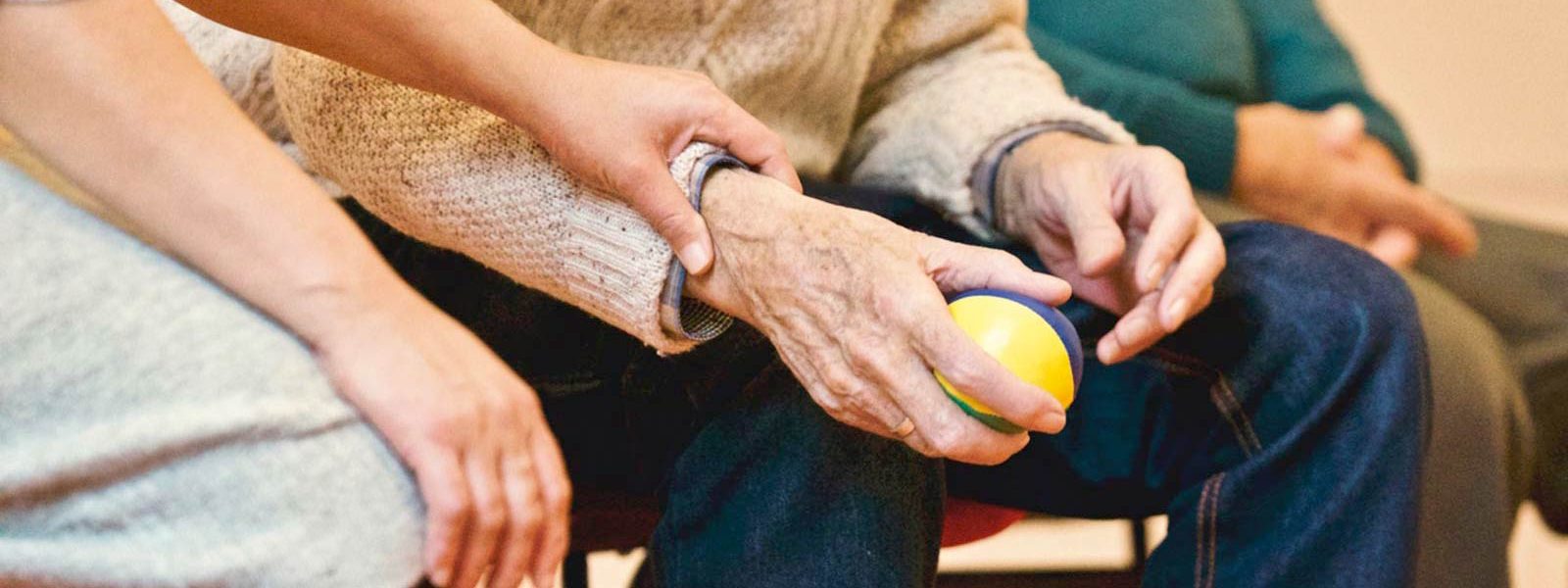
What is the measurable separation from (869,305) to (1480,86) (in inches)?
80.9

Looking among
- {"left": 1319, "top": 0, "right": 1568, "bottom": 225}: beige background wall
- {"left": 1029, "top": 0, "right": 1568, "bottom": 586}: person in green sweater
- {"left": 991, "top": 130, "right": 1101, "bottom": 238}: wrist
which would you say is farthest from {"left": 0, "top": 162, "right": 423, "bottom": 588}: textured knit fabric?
{"left": 1319, "top": 0, "right": 1568, "bottom": 225}: beige background wall

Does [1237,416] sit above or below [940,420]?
below

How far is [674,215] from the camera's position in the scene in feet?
2.20

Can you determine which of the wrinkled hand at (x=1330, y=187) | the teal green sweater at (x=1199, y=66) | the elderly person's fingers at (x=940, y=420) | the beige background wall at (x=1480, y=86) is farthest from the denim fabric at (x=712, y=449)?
the beige background wall at (x=1480, y=86)

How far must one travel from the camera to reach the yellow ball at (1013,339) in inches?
24.0

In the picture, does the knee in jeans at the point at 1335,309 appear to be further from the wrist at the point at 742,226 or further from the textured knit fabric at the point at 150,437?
the textured knit fabric at the point at 150,437

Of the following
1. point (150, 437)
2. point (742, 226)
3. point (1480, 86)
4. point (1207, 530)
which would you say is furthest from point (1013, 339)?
point (1480, 86)

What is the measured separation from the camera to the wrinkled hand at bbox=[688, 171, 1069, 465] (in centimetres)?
60

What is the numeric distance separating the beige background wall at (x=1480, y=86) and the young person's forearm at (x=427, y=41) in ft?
6.29

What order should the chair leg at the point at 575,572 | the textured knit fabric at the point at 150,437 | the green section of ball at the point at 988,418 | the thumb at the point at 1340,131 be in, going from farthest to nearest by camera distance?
the thumb at the point at 1340,131 < the chair leg at the point at 575,572 < the green section of ball at the point at 988,418 < the textured knit fabric at the point at 150,437

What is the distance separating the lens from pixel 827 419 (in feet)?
2.40

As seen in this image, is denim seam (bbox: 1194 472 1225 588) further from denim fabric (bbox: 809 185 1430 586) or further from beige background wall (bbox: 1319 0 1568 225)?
beige background wall (bbox: 1319 0 1568 225)

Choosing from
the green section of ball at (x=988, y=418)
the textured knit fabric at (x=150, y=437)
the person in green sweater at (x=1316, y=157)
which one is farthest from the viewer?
the person in green sweater at (x=1316, y=157)

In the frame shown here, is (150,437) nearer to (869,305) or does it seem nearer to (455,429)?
(455,429)
